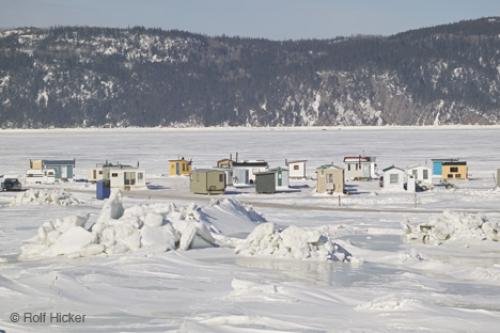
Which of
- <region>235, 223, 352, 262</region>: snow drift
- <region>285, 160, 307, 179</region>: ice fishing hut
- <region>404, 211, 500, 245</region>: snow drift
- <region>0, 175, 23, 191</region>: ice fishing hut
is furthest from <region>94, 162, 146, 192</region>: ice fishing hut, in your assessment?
<region>235, 223, 352, 262</region>: snow drift

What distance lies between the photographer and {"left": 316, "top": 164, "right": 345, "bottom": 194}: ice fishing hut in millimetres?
57375

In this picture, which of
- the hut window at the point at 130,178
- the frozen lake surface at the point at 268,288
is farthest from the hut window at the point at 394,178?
the frozen lake surface at the point at 268,288

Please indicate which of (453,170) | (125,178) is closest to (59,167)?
(125,178)

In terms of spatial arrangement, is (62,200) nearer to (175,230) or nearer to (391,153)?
(175,230)

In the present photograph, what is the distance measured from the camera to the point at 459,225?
34.1 meters

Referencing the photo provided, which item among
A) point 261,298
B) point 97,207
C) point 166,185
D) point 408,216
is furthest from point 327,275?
point 166,185

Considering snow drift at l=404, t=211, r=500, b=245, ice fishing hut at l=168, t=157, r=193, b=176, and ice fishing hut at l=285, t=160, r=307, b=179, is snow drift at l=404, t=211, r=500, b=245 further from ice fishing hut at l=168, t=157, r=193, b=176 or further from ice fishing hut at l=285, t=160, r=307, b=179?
ice fishing hut at l=168, t=157, r=193, b=176

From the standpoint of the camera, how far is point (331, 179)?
189ft

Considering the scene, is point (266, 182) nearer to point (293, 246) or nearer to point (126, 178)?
point (126, 178)

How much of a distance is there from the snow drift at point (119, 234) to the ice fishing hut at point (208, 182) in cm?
2597

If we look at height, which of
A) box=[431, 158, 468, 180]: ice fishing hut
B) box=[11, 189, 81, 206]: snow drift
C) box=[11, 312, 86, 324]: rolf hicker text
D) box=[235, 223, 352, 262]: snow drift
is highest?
box=[431, 158, 468, 180]: ice fishing hut

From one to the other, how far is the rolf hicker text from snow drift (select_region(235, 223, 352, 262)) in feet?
32.2

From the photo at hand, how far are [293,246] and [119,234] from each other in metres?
5.40

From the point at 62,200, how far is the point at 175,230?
2122 cm
